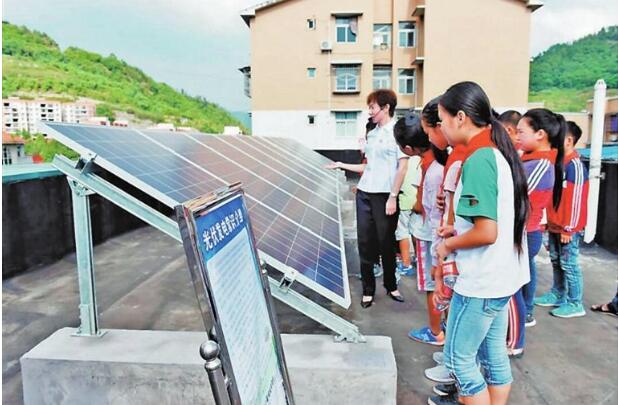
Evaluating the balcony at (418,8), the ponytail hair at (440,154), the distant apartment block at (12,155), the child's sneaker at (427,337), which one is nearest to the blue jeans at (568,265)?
the child's sneaker at (427,337)

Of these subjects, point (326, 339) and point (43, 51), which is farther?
point (43, 51)

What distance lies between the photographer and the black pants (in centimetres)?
375

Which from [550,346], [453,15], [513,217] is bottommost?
[550,346]

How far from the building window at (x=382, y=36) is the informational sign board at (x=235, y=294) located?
28778mm

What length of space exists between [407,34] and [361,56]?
11.1 ft

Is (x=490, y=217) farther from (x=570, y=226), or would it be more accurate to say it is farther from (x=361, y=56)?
(x=361, y=56)

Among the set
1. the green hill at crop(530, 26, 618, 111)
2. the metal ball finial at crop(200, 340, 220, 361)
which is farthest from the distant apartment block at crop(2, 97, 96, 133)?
the green hill at crop(530, 26, 618, 111)

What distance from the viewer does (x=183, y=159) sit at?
10.0 ft

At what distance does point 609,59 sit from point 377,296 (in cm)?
6698

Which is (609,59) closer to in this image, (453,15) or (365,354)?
(453,15)

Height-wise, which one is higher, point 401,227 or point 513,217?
point 513,217

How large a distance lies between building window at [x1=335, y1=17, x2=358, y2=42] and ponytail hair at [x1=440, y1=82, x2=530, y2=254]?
1063 inches

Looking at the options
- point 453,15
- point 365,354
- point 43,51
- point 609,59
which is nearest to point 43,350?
point 365,354

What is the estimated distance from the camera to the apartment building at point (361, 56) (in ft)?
84.8
